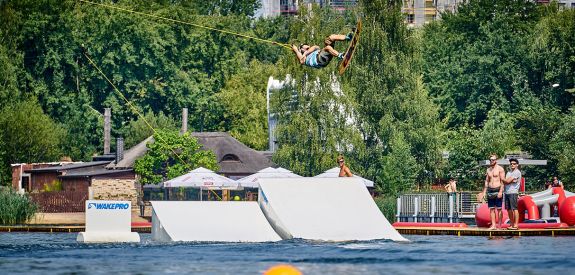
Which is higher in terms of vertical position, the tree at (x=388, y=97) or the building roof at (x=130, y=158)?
the tree at (x=388, y=97)

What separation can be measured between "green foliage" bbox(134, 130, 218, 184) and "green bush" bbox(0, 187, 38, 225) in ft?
55.4

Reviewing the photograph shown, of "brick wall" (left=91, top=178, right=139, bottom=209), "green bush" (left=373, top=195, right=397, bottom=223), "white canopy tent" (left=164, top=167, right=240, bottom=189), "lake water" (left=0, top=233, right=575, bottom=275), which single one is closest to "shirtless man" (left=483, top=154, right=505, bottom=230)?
"lake water" (left=0, top=233, right=575, bottom=275)

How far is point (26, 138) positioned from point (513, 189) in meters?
50.8

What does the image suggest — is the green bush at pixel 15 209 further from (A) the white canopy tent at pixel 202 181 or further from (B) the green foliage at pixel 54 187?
(B) the green foliage at pixel 54 187

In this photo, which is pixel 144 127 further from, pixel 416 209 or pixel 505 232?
pixel 505 232

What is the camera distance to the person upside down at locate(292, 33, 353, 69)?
34.1m

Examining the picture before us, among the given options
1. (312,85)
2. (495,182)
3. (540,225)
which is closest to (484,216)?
(540,225)

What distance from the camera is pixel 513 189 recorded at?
34531 millimetres

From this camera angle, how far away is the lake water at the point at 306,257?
982 inches

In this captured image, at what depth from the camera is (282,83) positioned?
7112 cm

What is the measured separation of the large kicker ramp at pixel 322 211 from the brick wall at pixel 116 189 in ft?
129

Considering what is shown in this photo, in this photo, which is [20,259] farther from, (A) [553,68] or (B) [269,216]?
(A) [553,68]

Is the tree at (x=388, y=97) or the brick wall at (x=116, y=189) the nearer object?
the tree at (x=388, y=97)

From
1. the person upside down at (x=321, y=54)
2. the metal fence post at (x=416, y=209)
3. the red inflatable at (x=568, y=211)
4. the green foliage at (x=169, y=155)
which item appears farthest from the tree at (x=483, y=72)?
the person upside down at (x=321, y=54)
